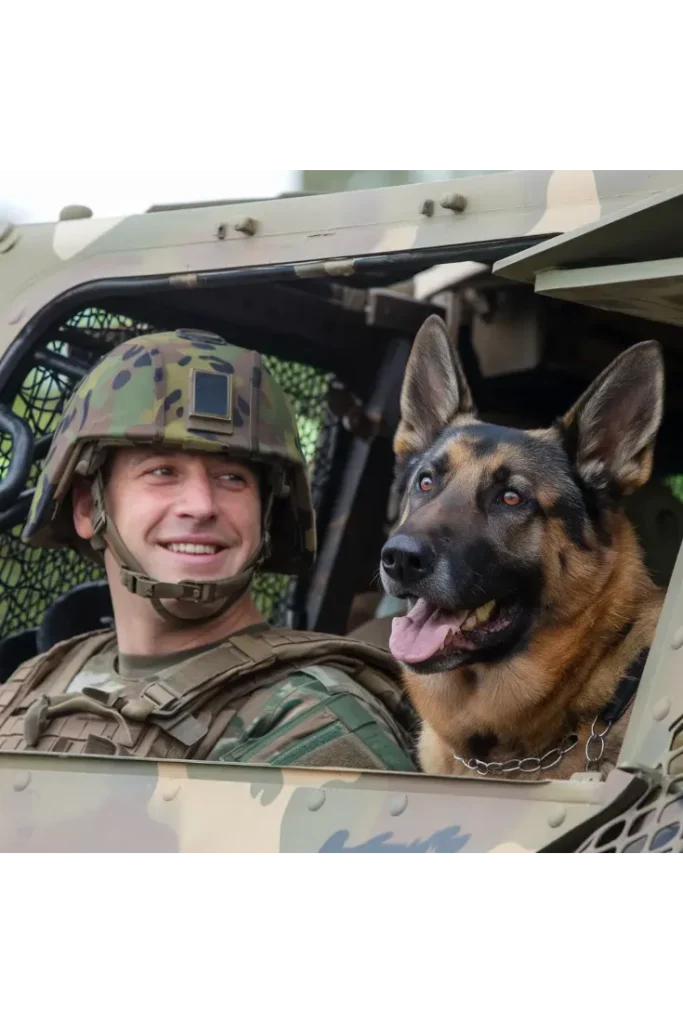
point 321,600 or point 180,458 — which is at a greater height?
point 180,458

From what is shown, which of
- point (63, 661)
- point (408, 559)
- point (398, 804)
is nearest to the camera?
point (398, 804)

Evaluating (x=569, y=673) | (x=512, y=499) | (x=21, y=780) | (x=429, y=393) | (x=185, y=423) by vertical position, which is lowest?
(x=21, y=780)

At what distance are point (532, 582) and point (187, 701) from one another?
88cm

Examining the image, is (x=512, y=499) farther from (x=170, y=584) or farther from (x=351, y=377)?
(x=351, y=377)

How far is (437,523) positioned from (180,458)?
95cm

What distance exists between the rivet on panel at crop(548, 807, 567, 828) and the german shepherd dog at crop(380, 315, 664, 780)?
2.45 feet

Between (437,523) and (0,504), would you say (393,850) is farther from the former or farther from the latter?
(0,504)

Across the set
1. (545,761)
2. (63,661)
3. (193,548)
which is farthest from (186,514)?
(545,761)

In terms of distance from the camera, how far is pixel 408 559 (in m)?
3.64

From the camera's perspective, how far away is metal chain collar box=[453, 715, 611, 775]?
3.79 meters

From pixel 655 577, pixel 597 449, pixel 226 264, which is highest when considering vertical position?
pixel 226 264

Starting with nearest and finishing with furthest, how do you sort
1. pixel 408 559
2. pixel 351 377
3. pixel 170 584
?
pixel 408 559 < pixel 170 584 < pixel 351 377

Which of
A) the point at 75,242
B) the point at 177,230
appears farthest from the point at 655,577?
the point at 75,242

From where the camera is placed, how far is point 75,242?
4.94 m
